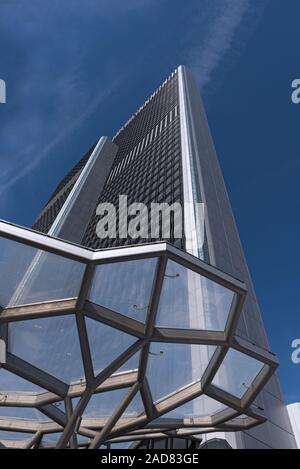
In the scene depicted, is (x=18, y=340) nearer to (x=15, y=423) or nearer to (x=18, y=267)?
(x=18, y=267)

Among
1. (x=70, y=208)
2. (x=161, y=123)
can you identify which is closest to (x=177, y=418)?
(x=70, y=208)

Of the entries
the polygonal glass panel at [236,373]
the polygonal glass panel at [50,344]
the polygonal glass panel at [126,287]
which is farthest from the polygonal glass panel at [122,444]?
the polygonal glass panel at [126,287]

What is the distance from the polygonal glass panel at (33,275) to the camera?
12.2 metres

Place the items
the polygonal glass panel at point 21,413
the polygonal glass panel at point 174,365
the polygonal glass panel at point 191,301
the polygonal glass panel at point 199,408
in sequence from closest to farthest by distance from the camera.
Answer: the polygonal glass panel at point 191,301
the polygonal glass panel at point 174,365
the polygonal glass panel at point 199,408
the polygonal glass panel at point 21,413

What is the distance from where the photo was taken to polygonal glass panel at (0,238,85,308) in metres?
12.2

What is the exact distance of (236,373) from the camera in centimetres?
1620

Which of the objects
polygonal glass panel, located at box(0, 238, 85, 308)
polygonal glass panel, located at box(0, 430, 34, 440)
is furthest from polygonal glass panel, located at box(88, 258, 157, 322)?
polygonal glass panel, located at box(0, 430, 34, 440)

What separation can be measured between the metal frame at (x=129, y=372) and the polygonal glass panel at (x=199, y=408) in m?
0.20

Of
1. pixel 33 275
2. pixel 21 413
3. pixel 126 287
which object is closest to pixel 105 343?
pixel 126 287

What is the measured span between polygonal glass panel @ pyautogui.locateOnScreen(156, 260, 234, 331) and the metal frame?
255 mm

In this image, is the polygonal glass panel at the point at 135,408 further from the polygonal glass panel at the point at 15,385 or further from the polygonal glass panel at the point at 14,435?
the polygonal glass panel at the point at 14,435

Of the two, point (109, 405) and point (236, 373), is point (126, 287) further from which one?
point (109, 405)

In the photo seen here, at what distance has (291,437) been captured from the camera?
2223 cm

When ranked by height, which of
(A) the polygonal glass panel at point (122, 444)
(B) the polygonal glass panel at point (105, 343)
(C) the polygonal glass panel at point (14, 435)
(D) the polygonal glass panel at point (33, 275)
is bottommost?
(A) the polygonal glass panel at point (122, 444)
